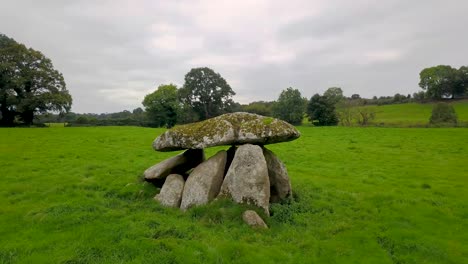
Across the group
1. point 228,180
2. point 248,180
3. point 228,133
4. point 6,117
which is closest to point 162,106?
point 6,117

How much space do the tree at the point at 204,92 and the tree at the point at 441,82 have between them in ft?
191

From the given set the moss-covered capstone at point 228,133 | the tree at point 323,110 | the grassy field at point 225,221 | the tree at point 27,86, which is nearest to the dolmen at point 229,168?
the moss-covered capstone at point 228,133

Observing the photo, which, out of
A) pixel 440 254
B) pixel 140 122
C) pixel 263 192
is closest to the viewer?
pixel 440 254

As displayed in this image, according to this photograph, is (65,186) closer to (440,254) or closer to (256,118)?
(256,118)

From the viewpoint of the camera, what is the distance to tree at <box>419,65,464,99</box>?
85438 millimetres

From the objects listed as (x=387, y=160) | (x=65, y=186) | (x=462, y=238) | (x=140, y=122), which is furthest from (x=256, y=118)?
(x=140, y=122)

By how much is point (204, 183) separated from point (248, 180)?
168 cm

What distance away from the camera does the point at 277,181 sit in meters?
12.0

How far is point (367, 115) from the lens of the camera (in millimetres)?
63031

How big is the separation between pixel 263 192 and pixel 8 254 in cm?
699

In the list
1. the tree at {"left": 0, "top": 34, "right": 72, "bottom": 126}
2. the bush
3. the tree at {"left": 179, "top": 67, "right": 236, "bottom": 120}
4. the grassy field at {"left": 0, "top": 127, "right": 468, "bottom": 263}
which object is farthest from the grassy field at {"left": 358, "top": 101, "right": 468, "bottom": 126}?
the tree at {"left": 0, "top": 34, "right": 72, "bottom": 126}

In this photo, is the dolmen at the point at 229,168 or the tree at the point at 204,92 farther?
the tree at the point at 204,92

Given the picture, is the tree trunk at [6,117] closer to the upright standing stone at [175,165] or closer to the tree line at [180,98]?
the tree line at [180,98]

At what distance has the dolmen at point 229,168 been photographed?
1043 centimetres
